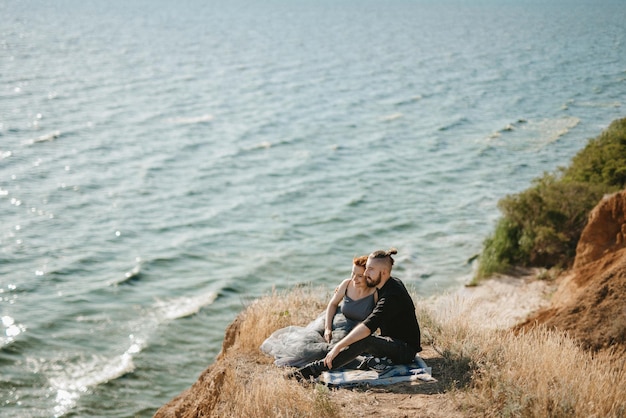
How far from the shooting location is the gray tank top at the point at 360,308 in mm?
10516

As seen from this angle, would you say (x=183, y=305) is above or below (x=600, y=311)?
below

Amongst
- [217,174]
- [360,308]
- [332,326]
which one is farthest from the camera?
[217,174]

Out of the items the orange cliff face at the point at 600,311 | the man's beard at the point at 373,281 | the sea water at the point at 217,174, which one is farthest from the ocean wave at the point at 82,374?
the orange cliff face at the point at 600,311

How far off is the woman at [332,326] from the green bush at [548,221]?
10660 millimetres

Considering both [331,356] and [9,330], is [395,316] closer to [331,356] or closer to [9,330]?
[331,356]

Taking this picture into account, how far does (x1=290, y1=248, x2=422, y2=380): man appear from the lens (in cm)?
983

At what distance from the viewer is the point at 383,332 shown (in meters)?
10.2

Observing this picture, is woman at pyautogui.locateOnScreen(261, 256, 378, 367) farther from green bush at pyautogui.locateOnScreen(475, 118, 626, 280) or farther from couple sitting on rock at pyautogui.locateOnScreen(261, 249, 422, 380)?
green bush at pyautogui.locateOnScreen(475, 118, 626, 280)

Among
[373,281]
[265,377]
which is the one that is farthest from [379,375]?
[265,377]

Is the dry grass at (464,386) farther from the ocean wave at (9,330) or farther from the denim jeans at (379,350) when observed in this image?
the ocean wave at (9,330)

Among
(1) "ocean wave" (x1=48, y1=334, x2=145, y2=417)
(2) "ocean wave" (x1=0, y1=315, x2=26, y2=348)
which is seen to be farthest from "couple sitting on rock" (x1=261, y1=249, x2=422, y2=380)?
(2) "ocean wave" (x1=0, y1=315, x2=26, y2=348)

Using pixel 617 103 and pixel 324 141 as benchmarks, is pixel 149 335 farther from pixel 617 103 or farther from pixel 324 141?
pixel 617 103

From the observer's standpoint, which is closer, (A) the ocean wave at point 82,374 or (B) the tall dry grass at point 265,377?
(B) the tall dry grass at point 265,377

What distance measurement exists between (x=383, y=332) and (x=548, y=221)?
12020mm
